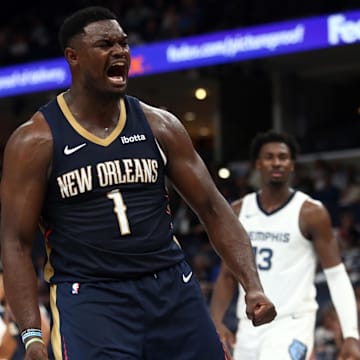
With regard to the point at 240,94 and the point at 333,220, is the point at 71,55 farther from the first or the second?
the point at 240,94

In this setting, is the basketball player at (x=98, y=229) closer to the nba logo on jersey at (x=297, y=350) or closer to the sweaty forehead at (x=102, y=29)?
the sweaty forehead at (x=102, y=29)

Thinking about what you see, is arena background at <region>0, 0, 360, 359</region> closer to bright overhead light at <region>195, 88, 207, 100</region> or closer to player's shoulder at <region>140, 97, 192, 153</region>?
bright overhead light at <region>195, 88, 207, 100</region>

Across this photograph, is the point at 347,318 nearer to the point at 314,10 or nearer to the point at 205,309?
the point at 205,309

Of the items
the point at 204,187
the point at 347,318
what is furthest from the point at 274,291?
the point at 204,187

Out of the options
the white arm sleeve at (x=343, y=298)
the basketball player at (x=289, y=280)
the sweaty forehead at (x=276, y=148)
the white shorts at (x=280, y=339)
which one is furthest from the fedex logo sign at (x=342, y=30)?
the white shorts at (x=280, y=339)

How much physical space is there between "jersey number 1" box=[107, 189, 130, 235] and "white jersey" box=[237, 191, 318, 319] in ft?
8.26

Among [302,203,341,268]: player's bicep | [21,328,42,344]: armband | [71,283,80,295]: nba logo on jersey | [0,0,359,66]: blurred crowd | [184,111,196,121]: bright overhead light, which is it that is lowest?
[21,328,42,344]: armband

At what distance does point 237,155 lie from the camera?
810 inches

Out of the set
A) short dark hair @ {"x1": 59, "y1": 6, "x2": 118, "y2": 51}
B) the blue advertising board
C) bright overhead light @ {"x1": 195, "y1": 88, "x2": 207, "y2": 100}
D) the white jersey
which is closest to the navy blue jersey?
short dark hair @ {"x1": 59, "y1": 6, "x2": 118, "y2": 51}

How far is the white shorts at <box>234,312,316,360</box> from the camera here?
6234mm

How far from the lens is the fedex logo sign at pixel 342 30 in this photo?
48.1 feet

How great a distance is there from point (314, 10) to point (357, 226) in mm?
4099

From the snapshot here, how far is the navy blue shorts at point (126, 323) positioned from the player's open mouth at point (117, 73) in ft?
2.61

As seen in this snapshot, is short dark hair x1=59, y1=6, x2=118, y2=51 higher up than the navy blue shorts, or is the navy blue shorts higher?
short dark hair x1=59, y1=6, x2=118, y2=51
